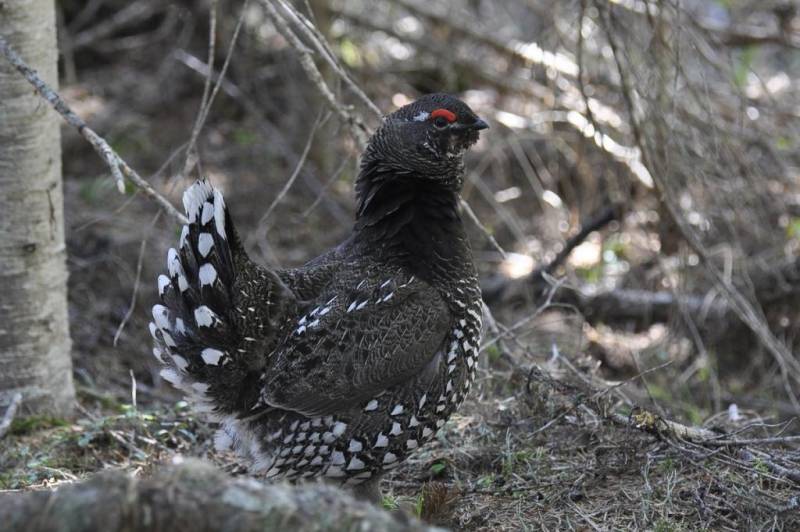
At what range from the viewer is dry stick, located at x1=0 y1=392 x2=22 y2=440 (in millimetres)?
5059

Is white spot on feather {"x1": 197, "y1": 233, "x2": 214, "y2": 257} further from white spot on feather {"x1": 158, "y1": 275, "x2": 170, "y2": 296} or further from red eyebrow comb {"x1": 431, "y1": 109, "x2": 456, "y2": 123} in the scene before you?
red eyebrow comb {"x1": 431, "y1": 109, "x2": 456, "y2": 123}

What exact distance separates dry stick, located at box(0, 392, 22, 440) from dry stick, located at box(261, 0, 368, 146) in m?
2.41

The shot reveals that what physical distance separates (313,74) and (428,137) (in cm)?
81

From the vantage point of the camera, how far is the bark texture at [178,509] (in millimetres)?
2549

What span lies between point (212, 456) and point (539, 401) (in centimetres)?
185

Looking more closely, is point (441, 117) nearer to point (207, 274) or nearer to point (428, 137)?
point (428, 137)

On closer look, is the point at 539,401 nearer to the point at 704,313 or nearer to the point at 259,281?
the point at 259,281

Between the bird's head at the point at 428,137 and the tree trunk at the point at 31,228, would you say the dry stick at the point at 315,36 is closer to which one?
the bird's head at the point at 428,137

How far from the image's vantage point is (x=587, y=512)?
4.34m

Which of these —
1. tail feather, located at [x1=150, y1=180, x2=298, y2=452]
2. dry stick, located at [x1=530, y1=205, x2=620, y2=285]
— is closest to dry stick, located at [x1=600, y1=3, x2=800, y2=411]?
dry stick, located at [x1=530, y1=205, x2=620, y2=285]

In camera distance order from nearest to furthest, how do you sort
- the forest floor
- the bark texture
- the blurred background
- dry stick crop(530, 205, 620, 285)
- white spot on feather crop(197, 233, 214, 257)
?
the bark texture, white spot on feather crop(197, 233, 214, 257), the forest floor, the blurred background, dry stick crop(530, 205, 620, 285)

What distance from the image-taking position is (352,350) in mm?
4234

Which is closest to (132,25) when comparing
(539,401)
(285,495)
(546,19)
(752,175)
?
(546,19)

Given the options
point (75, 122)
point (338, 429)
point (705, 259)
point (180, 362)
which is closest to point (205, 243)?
point (180, 362)
